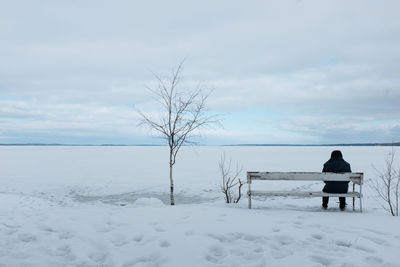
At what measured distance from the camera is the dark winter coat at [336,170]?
29.0ft

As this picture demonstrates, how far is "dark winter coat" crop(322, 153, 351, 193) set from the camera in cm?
885

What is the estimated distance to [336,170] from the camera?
30.3 feet

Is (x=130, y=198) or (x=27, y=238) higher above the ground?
(x=27, y=238)

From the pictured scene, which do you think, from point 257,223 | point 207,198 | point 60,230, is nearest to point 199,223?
point 257,223

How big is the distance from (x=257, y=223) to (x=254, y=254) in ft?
5.50

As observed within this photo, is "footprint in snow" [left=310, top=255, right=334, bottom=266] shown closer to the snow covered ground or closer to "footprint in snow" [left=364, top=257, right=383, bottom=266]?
the snow covered ground

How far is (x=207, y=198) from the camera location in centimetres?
1577

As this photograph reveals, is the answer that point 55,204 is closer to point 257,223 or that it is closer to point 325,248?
point 257,223

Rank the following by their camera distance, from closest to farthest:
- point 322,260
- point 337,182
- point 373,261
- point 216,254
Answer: point 373,261
point 322,260
point 216,254
point 337,182

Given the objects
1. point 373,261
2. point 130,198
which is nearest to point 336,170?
point 373,261

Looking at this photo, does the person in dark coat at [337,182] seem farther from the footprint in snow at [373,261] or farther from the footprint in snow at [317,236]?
the footprint in snow at [373,261]

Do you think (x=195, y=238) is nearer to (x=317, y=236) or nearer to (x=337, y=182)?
(x=317, y=236)

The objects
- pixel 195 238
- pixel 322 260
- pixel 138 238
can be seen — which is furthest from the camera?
pixel 138 238

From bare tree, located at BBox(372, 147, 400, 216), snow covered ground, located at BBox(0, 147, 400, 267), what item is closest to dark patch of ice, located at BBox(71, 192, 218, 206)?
snow covered ground, located at BBox(0, 147, 400, 267)
